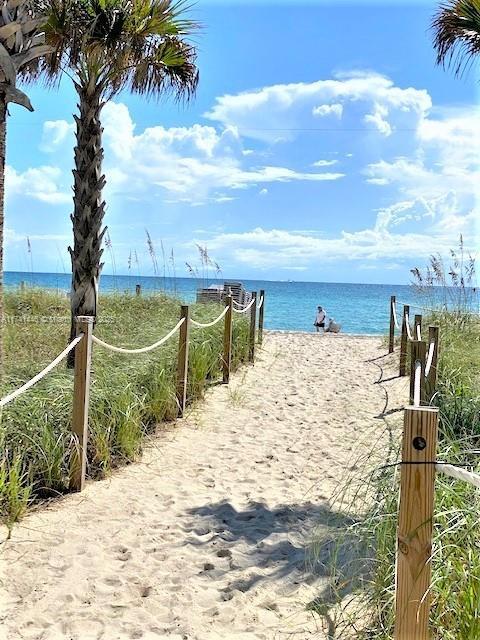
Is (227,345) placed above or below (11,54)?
below

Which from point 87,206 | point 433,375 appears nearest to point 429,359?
point 433,375

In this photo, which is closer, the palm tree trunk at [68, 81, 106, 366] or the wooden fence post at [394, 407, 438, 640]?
the wooden fence post at [394, 407, 438, 640]

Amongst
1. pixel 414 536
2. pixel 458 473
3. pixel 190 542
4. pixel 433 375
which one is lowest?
pixel 190 542

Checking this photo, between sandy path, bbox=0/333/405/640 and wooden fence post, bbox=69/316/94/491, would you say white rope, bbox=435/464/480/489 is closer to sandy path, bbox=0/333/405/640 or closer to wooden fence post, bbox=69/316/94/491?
sandy path, bbox=0/333/405/640

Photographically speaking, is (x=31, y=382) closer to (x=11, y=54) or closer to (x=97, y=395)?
(x=97, y=395)

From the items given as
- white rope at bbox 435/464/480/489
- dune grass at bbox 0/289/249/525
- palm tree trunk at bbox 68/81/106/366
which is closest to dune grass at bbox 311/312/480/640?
white rope at bbox 435/464/480/489

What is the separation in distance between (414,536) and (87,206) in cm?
636

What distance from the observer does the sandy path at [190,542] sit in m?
2.92

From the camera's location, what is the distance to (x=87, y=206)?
24.6 ft

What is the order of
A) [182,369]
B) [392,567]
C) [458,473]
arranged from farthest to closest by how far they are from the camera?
1. [182,369]
2. [392,567]
3. [458,473]

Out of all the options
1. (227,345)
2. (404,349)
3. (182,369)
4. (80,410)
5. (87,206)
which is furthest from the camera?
(404,349)

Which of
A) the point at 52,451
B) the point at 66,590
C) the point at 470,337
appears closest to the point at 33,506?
the point at 52,451

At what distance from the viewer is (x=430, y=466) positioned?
75.5 inches

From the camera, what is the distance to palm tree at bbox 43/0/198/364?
6.95m
